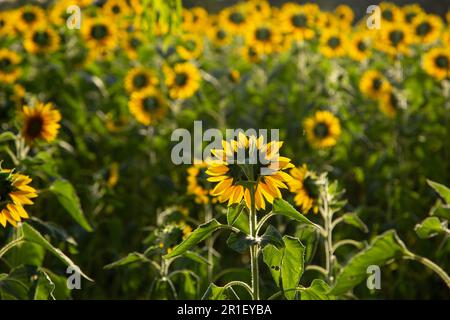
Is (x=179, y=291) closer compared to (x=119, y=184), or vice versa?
(x=179, y=291)

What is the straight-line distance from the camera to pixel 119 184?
4.13 m

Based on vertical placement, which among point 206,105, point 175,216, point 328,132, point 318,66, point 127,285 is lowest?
point 127,285

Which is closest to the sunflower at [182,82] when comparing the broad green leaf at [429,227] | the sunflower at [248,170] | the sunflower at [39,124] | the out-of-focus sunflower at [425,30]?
the sunflower at [39,124]

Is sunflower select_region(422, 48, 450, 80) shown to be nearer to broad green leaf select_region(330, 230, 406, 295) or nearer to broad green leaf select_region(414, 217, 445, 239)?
broad green leaf select_region(414, 217, 445, 239)

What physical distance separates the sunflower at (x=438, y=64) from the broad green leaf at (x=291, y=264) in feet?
11.2

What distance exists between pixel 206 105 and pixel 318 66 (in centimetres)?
151

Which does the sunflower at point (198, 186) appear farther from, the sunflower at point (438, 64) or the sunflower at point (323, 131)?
the sunflower at point (438, 64)

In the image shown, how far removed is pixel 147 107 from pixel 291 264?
2650 mm

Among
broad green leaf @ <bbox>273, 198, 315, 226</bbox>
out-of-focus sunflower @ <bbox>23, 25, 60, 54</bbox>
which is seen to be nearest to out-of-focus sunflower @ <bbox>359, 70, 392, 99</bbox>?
out-of-focus sunflower @ <bbox>23, 25, 60, 54</bbox>

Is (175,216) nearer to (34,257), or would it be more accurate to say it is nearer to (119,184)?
(34,257)

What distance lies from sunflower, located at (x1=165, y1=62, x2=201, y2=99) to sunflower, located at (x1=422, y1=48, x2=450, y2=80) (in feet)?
5.59

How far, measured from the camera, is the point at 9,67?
453 cm

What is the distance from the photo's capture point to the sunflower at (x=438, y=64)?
4762mm

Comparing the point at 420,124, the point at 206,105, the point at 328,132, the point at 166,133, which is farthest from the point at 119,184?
the point at 420,124
